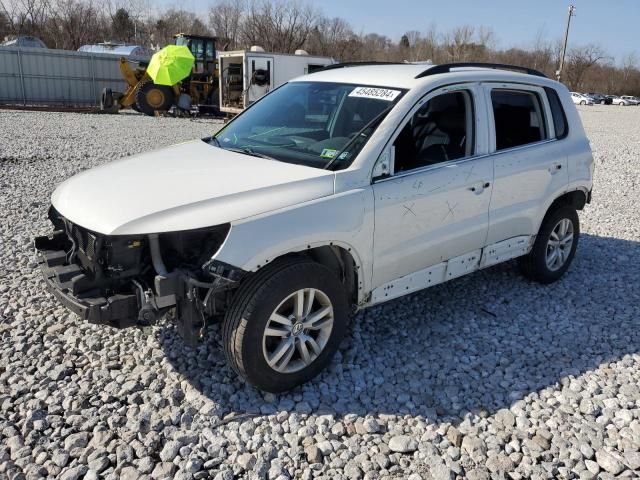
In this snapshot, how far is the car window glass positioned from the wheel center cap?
1.29 meters

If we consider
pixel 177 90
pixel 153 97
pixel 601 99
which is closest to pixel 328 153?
pixel 153 97

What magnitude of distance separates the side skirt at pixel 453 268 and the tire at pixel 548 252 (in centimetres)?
14

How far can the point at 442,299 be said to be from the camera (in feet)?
16.7

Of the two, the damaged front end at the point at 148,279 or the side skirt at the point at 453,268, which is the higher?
the damaged front end at the point at 148,279

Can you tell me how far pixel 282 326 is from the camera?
3.48 meters

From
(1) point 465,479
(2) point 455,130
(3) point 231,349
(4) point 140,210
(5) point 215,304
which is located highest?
(2) point 455,130

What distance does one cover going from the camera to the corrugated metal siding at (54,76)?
2464 centimetres

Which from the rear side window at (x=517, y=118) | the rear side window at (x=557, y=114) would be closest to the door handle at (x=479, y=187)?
the rear side window at (x=517, y=118)

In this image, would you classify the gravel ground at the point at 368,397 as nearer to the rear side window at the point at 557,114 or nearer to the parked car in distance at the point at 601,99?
the rear side window at the point at 557,114

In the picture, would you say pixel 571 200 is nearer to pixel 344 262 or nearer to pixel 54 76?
pixel 344 262

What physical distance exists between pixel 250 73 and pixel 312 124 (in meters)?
18.6

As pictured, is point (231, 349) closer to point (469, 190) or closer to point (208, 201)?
point (208, 201)

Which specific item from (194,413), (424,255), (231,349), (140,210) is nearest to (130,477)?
(194,413)

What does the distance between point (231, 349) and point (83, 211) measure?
1.20 metres
